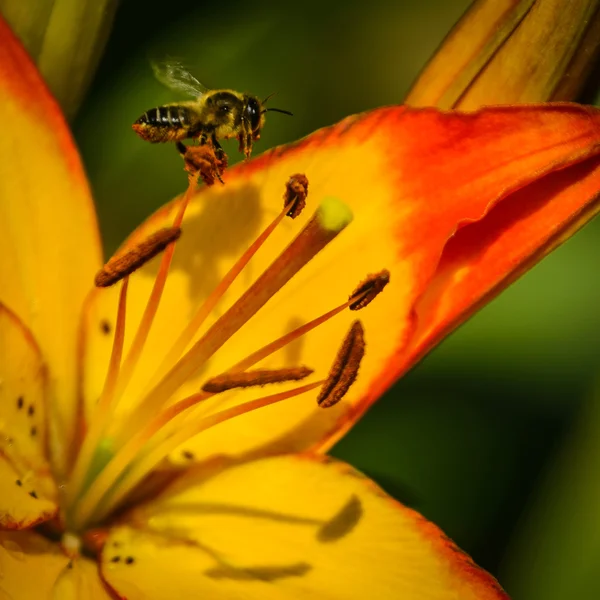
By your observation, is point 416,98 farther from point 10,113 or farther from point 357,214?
point 10,113

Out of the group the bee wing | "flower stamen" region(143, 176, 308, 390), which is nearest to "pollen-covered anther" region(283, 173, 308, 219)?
"flower stamen" region(143, 176, 308, 390)

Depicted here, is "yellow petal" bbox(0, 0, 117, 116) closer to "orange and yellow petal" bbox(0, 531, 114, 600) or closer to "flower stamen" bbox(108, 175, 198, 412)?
"flower stamen" bbox(108, 175, 198, 412)

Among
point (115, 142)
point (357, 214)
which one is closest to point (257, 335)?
point (357, 214)

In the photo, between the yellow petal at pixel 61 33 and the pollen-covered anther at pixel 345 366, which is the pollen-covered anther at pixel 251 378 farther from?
the yellow petal at pixel 61 33

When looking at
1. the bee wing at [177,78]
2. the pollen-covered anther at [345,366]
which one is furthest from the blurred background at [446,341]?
the pollen-covered anther at [345,366]

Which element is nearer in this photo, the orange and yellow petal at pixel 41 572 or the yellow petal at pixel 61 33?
the orange and yellow petal at pixel 41 572
